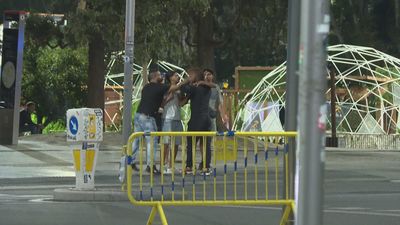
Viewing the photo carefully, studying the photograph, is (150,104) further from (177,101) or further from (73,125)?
(73,125)

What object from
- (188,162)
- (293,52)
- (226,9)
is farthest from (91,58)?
(293,52)

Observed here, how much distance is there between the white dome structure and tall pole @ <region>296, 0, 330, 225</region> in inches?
908

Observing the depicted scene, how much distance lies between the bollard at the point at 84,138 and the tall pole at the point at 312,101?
644 cm

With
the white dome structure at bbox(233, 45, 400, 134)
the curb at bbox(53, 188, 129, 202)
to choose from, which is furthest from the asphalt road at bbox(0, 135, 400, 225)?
the white dome structure at bbox(233, 45, 400, 134)

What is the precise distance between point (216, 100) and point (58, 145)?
26.1ft

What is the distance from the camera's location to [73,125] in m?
10.1

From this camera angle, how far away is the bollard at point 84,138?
1001 centimetres

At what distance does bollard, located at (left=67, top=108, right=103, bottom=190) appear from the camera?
10.0 meters

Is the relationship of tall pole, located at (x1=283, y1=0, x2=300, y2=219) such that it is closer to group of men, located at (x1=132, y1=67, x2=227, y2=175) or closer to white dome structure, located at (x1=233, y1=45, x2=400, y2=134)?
group of men, located at (x1=132, y1=67, x2=227, y2=175)

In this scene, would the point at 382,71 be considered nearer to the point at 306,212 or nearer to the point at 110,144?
the point at 110,144

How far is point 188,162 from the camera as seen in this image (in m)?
10.8

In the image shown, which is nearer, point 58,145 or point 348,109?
point 58,145

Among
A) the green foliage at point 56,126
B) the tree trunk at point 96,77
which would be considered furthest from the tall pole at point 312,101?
the green foliage at point 56,126

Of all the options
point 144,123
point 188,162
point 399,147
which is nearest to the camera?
point 188,162
